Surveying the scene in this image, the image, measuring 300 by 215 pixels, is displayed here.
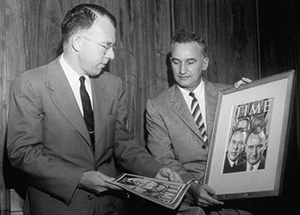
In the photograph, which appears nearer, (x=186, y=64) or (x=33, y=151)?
(x=33, y=151)

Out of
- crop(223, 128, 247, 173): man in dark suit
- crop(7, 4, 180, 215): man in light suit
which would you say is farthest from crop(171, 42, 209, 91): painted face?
crop(223, 128, 247, 173): man in dark suit

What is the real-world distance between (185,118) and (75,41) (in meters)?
1.02

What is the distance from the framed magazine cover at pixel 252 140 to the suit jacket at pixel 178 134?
28 cm

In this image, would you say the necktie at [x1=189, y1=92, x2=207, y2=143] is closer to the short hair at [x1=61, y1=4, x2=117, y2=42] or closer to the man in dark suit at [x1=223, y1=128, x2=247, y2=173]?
the man in dark suit at [x1=223, y1=128, x2=247, y2=173]

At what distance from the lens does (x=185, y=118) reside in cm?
285

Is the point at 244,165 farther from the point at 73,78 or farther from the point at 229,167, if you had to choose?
the point at 73,78

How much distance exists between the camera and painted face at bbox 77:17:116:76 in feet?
8.08

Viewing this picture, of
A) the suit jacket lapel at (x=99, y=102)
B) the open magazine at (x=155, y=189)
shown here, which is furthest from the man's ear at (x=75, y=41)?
the open magazine at (x=155, y=189)

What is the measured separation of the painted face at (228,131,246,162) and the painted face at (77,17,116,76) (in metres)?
1.04

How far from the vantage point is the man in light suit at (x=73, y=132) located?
2.18 metres

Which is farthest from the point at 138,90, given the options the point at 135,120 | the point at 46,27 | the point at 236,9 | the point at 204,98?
the point at 236,9

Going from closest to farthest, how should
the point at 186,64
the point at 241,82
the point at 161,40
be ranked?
the point at 241,82, the point at 186,64, the point at 161,40

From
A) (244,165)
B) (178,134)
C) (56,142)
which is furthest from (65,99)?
(244,165)

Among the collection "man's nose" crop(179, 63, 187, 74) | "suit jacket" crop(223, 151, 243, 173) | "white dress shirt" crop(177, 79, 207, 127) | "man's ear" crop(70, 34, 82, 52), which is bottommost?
"suit jacket" crop(223, 151, 243, 173)
